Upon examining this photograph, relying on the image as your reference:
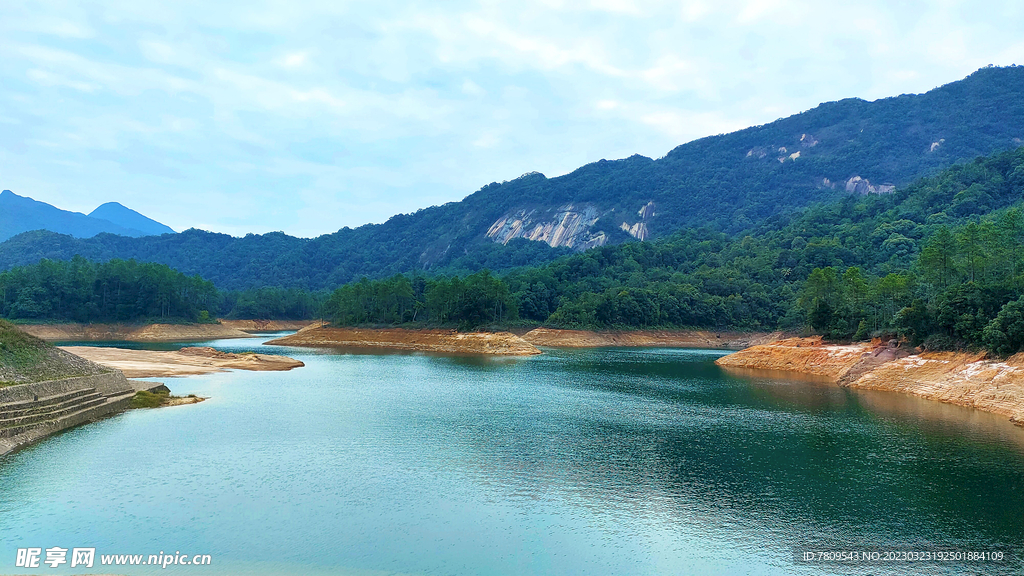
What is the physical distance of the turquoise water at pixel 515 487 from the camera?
17.4m

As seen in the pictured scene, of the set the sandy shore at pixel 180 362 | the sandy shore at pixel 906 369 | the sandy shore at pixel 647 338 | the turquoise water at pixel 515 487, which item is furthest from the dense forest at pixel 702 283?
the sandy shore at pixel 180 362

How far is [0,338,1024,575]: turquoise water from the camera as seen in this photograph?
17406 mm

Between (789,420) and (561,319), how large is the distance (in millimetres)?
86108

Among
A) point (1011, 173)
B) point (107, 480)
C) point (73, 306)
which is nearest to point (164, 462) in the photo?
point (107, 480)

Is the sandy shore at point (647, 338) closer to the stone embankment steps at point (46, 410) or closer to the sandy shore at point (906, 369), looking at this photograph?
the sandy shore at point (906, 369)

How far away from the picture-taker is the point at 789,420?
3828 centimetres

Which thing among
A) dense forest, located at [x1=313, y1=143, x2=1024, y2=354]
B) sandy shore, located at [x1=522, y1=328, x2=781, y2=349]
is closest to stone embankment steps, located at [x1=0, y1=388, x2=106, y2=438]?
dense forest, located at [x1=313, y1=143, x2=1024, y2=354]

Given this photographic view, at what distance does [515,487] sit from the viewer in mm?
23312

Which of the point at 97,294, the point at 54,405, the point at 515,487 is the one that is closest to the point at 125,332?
the point at 97,294

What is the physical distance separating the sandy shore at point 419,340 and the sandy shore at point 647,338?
12.7 meters

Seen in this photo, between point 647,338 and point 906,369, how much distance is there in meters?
73.4

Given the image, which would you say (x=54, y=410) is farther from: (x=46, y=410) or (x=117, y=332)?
(x=117, y=332)

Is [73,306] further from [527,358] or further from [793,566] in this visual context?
[793,566]

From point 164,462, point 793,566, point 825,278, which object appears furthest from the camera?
point 825,278
